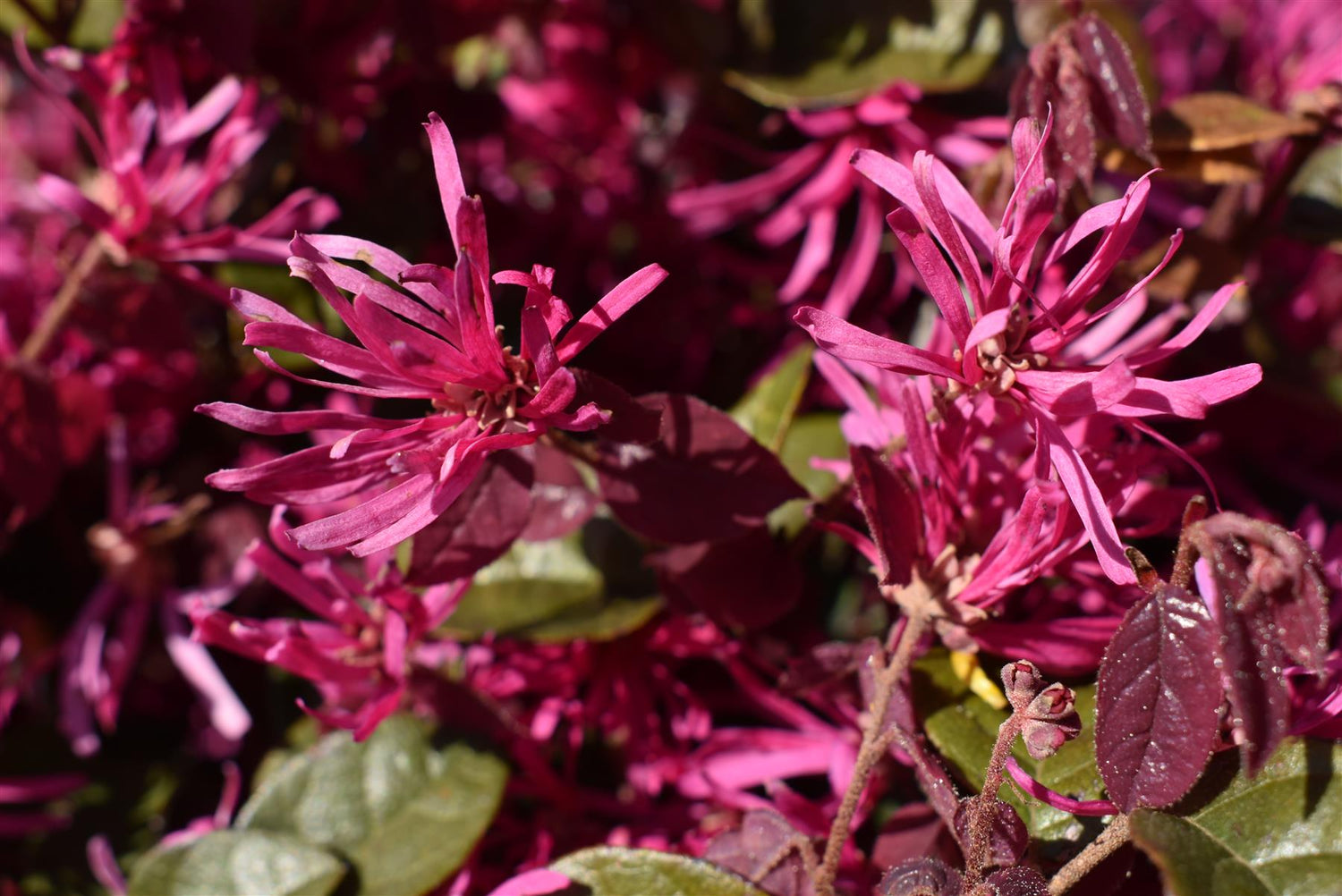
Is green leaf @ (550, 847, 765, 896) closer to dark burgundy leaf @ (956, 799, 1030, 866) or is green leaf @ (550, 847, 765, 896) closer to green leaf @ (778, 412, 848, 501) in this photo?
dark burgundy leaf @ (956, 799, 1030, 866)

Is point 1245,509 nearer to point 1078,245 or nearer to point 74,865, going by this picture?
point 1078,245

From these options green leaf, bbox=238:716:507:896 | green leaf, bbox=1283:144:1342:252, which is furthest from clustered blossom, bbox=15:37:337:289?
green leaf, bbox=1283:144:1342:252

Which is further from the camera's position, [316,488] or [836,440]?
[836,440]

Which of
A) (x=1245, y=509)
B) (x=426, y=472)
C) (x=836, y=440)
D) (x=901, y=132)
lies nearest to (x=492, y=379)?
(x=426, y=472)

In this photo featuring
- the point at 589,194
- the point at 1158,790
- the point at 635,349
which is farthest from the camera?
the point at 589,194

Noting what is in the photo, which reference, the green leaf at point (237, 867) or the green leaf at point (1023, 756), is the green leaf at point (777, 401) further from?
the green leaf at point (237, 867)

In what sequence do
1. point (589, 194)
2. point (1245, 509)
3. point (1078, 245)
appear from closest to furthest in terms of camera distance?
point (1078, 245), point (1245, 509), point (589, 194)

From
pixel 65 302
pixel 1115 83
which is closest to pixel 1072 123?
pixel 1115 83

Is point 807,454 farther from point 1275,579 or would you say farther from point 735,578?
point 1275,579
